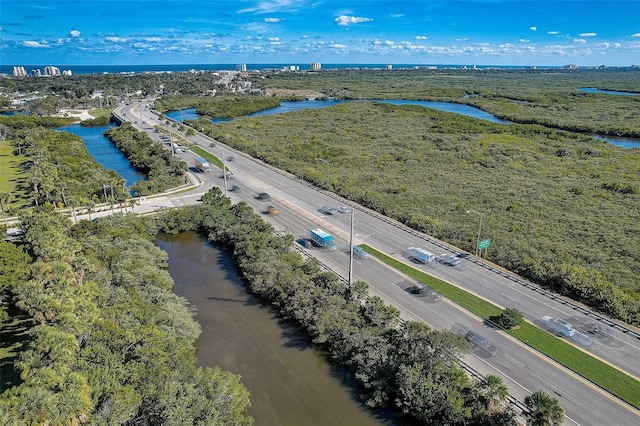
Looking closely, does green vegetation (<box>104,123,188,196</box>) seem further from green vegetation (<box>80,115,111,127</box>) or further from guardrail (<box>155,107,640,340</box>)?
green vegetation (<box>80,115,111,127</box>)

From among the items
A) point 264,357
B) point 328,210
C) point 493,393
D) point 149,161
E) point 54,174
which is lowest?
point 264,357

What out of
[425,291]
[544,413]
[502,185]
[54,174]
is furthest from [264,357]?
[502,185]

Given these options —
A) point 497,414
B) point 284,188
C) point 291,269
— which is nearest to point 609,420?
point 497,414

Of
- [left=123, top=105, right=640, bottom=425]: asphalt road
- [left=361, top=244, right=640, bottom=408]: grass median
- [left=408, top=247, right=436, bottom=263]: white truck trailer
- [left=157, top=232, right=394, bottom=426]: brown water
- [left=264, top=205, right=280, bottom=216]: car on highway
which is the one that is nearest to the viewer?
[left=123, top=105, right=640, bottom=425]: asphalt road

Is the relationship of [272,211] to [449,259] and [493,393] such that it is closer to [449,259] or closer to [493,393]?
[449,259]

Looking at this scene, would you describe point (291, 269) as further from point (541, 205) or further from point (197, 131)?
point (197, 131)

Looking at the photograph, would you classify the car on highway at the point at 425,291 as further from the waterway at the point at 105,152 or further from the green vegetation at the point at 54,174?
the waterway at the point at 105,152

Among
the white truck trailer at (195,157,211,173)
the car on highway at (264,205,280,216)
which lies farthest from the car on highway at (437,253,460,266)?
the white truck trailer at (195,157,211,173)
